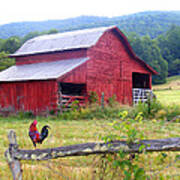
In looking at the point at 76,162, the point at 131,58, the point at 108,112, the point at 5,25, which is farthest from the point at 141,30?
the point at 76,162

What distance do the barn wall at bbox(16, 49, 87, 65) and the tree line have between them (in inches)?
1094

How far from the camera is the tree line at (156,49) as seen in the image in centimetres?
5556

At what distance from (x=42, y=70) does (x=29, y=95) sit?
2.09 m

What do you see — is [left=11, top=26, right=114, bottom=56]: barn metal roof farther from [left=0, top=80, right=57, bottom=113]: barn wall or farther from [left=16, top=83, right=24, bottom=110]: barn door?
[left=16, top=83, right=24, bottom=110]: barn door

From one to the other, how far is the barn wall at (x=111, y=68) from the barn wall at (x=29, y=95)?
311cm

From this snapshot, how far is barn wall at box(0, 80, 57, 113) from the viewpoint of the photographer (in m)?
16.9

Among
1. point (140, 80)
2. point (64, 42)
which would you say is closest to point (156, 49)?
point (140, 80)

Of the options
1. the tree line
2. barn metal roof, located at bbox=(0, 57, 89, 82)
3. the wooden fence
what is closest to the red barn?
barn metal roof, located at bbox=(0, 57, 89, 82)

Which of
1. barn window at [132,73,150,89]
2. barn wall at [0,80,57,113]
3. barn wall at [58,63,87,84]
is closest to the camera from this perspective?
barn wall at [58,63,87,84]

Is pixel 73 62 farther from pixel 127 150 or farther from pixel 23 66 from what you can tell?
pixel 127 150

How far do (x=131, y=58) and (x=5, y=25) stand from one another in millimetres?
167238

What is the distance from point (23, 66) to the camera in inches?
878

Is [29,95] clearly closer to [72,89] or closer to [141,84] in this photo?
[72,89]

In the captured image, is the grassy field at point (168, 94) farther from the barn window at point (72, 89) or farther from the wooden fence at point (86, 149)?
the wooden fence at point (86, 149)
